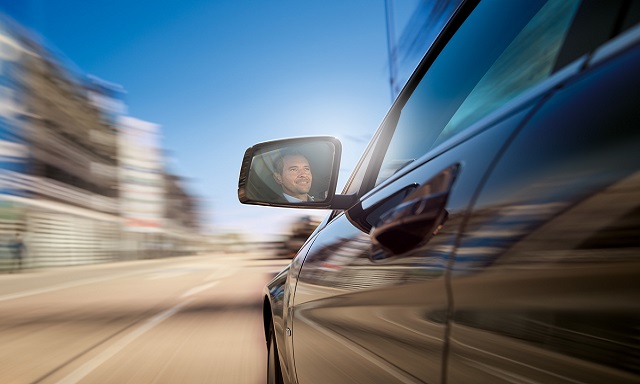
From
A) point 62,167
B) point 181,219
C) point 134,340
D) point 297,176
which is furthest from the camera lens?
point 181,219

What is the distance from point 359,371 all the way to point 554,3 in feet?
3.21

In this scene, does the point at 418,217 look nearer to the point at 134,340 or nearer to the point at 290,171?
the point at 290,171

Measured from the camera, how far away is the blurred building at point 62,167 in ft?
110

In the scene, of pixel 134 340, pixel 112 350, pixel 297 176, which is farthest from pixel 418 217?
pixel 134 340

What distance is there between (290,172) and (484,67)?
3.91ft

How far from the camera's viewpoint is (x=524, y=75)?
3.81 ft

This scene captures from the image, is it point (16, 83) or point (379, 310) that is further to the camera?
point (16, 83)

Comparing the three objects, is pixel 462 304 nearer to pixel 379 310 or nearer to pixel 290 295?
pixel 379 310

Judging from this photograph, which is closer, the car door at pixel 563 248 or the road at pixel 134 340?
the car door at pixel 563 248

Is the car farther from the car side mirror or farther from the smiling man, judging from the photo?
the smiling man

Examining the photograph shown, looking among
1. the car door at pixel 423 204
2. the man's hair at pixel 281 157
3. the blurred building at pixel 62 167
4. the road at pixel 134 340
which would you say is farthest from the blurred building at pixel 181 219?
the car door at pixel 423 204

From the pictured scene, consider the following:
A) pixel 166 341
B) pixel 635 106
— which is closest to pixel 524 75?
pixel 635 106

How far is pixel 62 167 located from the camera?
45312 mm

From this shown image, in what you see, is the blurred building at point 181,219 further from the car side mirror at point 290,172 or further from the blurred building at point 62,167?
the car side mirror at point 290,172
